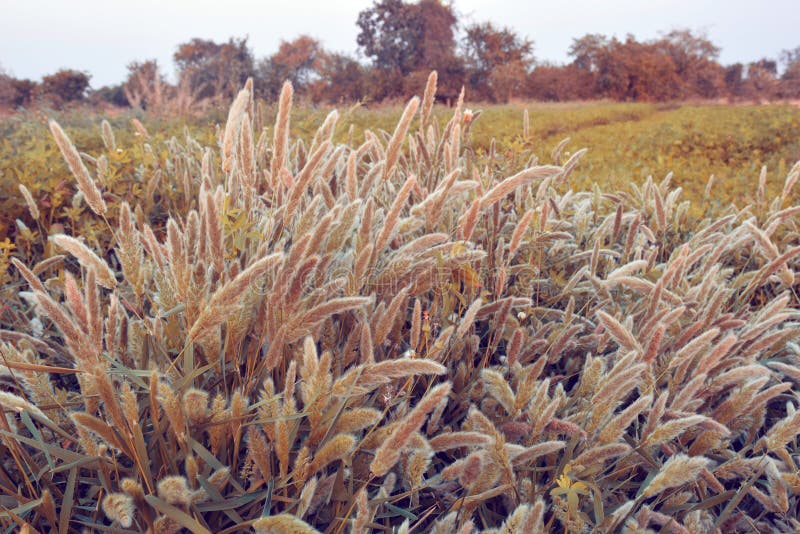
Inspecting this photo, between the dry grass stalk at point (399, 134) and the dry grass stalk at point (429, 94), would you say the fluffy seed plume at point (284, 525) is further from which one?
the dry grass stalk at point (429, 94)

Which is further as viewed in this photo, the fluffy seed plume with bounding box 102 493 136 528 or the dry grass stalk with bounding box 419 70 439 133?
the dry grass stalk with bounding box 419 70 439 133

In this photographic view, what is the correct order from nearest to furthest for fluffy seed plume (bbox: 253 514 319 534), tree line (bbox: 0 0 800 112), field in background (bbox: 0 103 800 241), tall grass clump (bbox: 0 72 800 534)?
1. fluffy seed plume (bbox: 253 514 319 534)
2. tall grass clump (bbox: 0 72 800 534)
3. field in background (bbox: 0 103 800 241)
4. tree line (bbox: 0 0 800 112)

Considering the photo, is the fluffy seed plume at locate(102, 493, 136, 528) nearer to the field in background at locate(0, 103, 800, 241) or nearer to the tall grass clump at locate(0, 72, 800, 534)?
the tall grass clump at locate(0, 72, 800, 534)

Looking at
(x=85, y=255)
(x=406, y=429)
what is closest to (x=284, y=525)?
(x=406, y=429)

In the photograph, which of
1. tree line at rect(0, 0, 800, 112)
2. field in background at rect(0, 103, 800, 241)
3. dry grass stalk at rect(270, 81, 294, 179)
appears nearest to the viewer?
dry grass stalk at rect(270, 81, 294, 179)

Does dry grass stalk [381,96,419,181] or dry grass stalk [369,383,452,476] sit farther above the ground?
dry grass stalk [381,96,419,181]

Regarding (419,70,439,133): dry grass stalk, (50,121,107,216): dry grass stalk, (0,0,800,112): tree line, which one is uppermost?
(0,0,800,112): tree line

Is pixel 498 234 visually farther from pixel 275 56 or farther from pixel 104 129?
pixel 275 56

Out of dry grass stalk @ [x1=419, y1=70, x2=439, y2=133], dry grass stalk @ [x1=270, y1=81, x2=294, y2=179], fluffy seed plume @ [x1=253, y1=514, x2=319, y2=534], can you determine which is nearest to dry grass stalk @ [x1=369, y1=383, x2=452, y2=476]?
fluffy seed plume @ [x1=253, y1=514, x2=319, y2=534]

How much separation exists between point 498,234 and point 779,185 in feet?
13.7

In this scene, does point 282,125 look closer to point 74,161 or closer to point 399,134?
point 399,134

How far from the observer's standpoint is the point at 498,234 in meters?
2.02

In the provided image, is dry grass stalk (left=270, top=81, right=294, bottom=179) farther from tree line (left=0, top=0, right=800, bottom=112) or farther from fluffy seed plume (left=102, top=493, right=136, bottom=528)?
tree line (left=0, top=0, right=800, bottom=112)

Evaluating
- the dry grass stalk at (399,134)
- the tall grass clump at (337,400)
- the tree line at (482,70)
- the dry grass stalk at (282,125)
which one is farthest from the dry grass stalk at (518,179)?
the tree line at (482,70)
